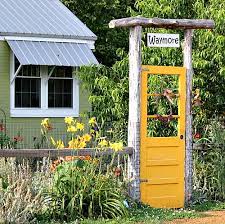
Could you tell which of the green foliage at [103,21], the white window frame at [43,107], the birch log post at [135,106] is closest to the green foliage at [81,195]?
the birch log post at [135,106]

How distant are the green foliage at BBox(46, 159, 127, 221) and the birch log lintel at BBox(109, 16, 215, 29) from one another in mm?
2366

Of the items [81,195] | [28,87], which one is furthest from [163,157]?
[28,87]

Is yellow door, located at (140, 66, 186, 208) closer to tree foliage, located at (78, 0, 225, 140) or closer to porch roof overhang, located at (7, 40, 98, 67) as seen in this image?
tree foliage, located at (78, 0, 225, 140)

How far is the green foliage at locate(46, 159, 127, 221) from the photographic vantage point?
1053 cm

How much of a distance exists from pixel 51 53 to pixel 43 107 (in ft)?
5.65

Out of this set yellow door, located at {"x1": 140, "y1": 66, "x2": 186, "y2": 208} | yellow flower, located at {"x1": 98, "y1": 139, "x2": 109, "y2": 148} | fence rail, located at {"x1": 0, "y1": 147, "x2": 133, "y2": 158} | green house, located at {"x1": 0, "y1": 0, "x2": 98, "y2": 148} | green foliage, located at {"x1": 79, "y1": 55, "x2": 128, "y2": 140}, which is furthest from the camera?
green house, located at {"x1": 0, "y1": 0, "x2": 98, "y2": 148}

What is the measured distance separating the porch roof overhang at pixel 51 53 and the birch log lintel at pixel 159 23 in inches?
344

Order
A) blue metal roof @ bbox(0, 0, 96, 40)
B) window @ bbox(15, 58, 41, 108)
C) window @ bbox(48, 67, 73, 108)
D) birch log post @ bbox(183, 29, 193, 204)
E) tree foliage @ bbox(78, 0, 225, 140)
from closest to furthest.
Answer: birch log post @ bbox(183, 29, 193, 204), tree foliage @ bbox(78, 0, 225, 140), blue metal roof @ bbox(0, 0, 96, 40), window @ bbox(15, 58, 41, 108), window @ bbox(48, 67, 73, 108)

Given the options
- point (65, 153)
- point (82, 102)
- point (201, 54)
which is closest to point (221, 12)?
point (201, 54)

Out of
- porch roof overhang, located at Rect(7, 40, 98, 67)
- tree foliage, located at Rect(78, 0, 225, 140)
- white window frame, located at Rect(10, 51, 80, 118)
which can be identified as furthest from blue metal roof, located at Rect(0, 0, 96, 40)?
tree foliage, located at Rect(78, 0, 225, 140)

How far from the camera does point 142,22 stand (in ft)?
38.4

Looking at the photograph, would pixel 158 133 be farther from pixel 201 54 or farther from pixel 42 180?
pixel 42 180

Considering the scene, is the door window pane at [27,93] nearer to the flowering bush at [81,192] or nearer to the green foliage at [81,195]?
the flowering bush at [81,192]

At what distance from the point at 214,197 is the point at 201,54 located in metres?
2.92
